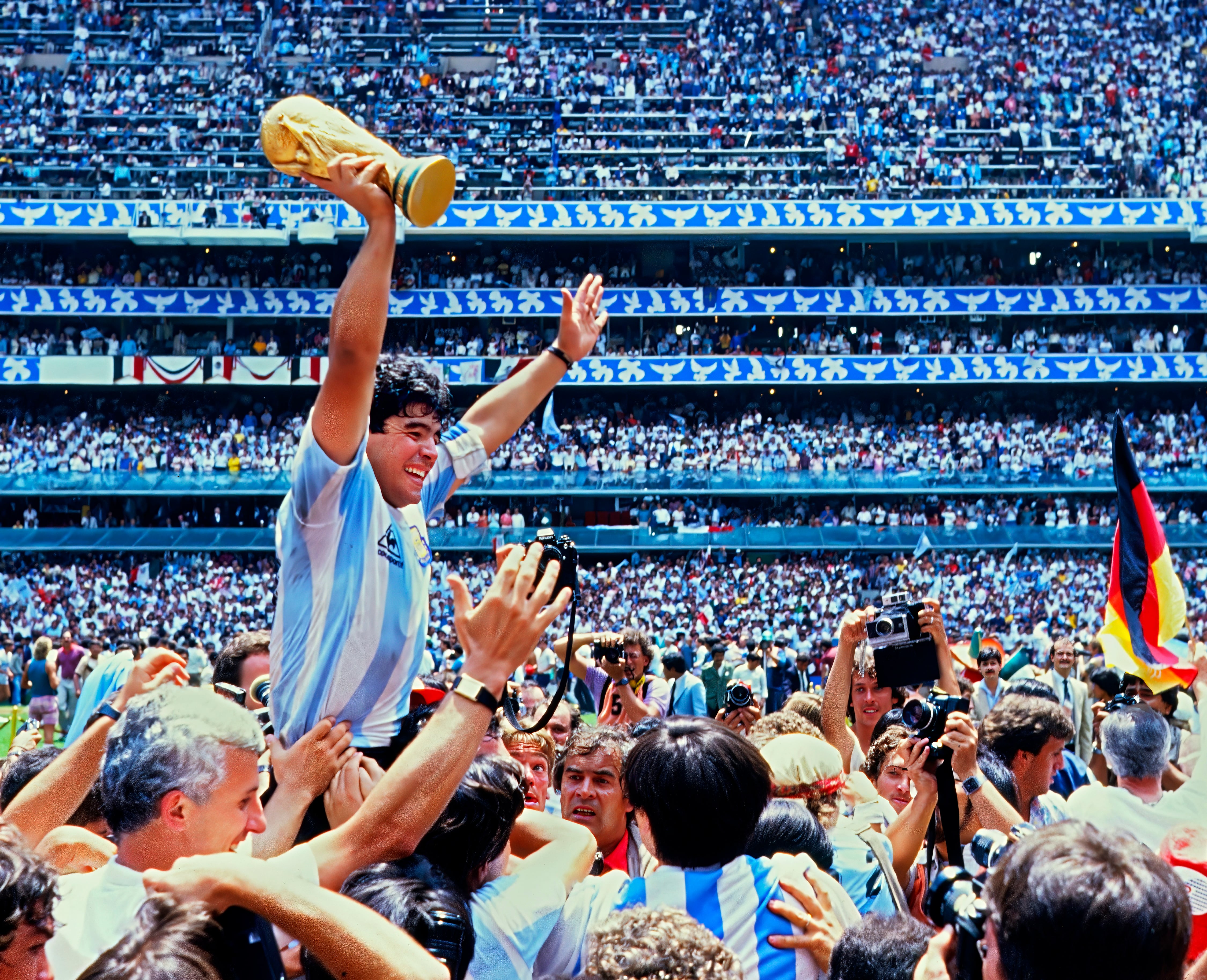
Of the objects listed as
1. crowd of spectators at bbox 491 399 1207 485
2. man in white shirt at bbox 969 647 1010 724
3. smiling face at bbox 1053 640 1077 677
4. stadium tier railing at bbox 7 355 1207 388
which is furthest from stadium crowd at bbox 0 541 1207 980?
stadium tier railing at bbox 7 355 1207 388

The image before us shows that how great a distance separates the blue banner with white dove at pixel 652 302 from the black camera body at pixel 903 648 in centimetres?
3229

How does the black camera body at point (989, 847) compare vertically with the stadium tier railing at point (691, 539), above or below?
above

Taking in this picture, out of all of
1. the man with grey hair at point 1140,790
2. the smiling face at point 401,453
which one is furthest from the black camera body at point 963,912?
the man with grey hair at point 1140,790

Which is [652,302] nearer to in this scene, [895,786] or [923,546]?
[923,546]

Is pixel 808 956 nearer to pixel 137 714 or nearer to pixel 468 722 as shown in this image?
pixel 468 722

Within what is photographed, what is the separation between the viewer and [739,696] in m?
6.04

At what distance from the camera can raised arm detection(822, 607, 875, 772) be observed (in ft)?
17.1

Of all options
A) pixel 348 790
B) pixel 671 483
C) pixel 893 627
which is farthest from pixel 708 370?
pixel 348 790

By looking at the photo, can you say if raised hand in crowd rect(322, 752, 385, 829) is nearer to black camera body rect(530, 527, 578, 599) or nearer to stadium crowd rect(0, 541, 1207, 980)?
stadium crowd rect(0, 541, 1207, 980)

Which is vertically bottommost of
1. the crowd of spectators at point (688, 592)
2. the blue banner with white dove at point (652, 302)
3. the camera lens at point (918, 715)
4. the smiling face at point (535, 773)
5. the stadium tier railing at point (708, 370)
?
the crowd of spectators at point (688, 592)

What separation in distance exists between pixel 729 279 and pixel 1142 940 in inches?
1457

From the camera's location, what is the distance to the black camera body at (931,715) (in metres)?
3.55

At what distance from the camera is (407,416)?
10.7ft

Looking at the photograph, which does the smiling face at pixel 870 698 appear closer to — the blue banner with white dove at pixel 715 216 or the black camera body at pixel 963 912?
the black camera body at pixel 963 912
